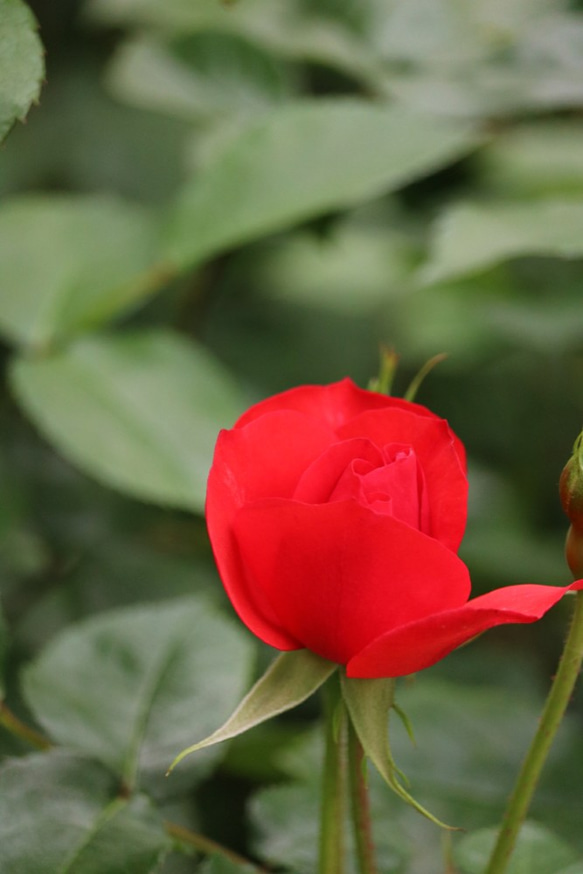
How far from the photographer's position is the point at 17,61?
1.12 feet

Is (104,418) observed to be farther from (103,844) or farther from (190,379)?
(103,844)

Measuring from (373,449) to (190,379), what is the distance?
15.5 inches

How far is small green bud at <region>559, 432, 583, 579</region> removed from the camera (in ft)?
0.98

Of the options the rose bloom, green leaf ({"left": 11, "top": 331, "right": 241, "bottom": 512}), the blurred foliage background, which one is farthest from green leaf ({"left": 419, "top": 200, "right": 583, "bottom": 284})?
the rose bloom

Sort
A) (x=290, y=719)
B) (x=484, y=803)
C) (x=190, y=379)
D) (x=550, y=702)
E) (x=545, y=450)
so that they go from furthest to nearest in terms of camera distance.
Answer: (x=545, y=450), (x=290, y=719), (x=190, y=379), (x=484, y=803), (x=550, y=702)

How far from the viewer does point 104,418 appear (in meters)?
0.63

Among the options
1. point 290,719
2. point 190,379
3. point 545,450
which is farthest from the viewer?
point 545,450

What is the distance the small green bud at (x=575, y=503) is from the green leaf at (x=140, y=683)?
8.7 inches

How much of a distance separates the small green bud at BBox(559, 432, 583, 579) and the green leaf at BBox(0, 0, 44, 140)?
213 mm

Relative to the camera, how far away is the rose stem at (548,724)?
0.30 meters

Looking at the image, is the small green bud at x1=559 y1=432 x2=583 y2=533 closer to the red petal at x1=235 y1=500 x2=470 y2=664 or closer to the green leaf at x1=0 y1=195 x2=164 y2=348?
the red petal at x1=235 y1=500 x2=470 y2=664

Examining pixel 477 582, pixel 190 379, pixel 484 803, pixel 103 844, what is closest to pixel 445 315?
pixel 477 582

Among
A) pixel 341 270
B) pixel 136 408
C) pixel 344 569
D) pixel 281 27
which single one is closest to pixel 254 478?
pixel 344 569

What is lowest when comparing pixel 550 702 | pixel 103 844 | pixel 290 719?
pixel 290 719
